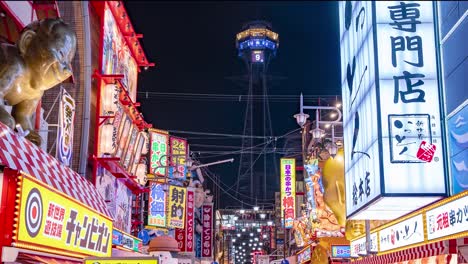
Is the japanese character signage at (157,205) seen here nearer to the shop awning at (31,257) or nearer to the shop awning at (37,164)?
the shop awning at (37,164)

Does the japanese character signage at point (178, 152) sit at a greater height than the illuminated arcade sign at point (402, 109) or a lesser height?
greater

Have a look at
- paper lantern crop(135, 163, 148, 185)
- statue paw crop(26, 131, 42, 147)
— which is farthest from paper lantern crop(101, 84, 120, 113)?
statue paw crop(26, 131, 42, 147)

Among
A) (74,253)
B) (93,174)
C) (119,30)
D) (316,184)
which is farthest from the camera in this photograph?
(316,184)

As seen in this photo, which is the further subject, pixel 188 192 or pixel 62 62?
pixel 188 192

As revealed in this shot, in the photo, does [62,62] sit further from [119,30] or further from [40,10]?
[119,30]

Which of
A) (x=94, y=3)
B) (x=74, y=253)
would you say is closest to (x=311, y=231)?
(x=94, y=3)

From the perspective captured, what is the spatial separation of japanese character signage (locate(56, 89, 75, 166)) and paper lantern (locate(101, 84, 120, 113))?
498 cm

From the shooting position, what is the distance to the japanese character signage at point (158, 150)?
32.3 meters

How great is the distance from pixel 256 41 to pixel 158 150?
8937 cm

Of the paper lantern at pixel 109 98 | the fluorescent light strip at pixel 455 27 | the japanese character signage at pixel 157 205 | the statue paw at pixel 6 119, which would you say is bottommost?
A: the statue paw at pixel 6 119

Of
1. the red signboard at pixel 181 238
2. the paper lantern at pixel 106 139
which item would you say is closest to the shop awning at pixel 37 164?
the paper lantern at pixel 106 139

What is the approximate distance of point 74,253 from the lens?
10.7 metres

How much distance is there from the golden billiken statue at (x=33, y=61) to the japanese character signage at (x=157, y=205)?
21.5m

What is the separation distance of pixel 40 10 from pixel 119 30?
8.82m
